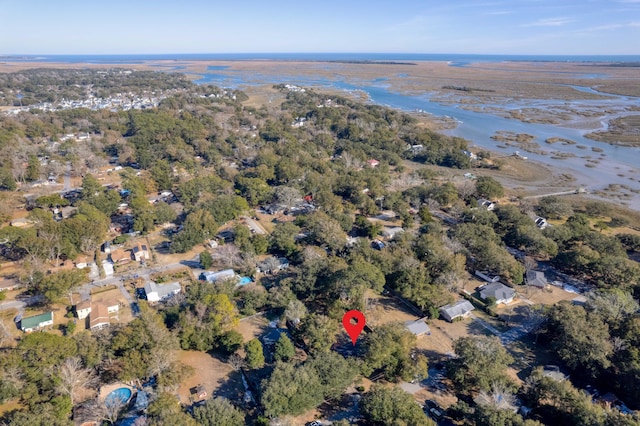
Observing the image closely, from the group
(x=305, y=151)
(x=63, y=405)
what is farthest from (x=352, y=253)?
(x=305, y=151)

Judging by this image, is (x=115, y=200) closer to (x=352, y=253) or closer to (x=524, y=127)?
(x=352, y=253)

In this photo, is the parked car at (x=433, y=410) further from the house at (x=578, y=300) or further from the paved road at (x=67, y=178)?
the paved road at (x=67, y=178)

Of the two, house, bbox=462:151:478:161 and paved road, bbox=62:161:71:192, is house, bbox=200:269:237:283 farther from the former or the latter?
house, bbox=462:151:478:161

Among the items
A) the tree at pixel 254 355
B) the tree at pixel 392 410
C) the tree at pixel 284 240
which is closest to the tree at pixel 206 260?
the tree at pixel 284 240

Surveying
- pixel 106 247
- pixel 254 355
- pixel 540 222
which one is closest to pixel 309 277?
pixel 254 355

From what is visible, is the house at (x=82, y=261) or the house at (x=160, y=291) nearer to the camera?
the house at (x=160, y=291)

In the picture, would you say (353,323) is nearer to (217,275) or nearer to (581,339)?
(217,275)
